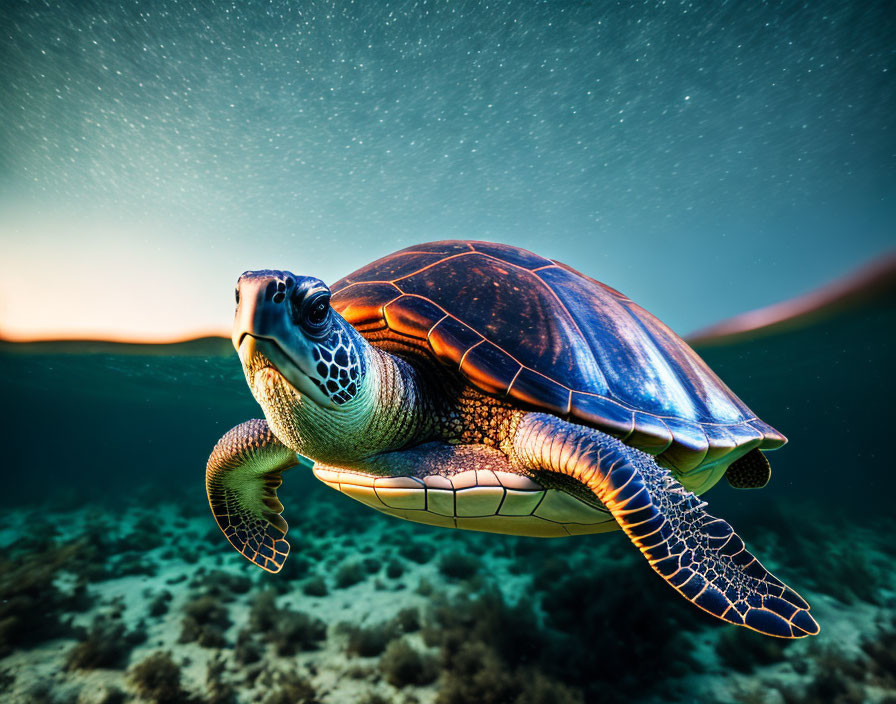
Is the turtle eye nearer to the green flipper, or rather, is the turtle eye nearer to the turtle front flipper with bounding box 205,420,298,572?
the turtle front flipper with bounding box 205,420,298,572

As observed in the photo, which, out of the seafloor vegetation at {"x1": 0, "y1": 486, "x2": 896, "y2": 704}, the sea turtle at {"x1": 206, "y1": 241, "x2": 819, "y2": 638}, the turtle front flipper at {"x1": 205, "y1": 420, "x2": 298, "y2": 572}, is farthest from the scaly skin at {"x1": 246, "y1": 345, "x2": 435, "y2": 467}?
the seafloor vegetation at {"x1": 0, "y1": 486, "x2": 896, "y2": 704}

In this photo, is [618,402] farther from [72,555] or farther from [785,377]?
[785,377]

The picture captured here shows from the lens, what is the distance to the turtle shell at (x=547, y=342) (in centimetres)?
204

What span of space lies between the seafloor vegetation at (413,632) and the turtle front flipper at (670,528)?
407 centimetres

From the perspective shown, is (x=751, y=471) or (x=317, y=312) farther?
(x=751, y=471)

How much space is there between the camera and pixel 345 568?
27.2ft

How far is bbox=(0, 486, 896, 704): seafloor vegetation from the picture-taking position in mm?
4746

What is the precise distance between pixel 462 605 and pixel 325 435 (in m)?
6.29

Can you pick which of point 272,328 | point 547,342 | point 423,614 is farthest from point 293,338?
point 423,614

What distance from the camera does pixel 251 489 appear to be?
3.07 metres

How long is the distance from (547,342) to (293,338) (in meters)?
1.40

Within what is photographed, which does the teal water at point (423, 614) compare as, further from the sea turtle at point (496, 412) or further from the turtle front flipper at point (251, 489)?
the sea turtle at point (496, 412)

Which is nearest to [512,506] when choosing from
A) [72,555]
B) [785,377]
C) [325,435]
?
[325,435]

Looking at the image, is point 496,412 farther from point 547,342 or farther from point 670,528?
point 670,528
